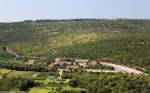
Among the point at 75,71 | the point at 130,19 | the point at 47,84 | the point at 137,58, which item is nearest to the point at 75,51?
the point at 137,58

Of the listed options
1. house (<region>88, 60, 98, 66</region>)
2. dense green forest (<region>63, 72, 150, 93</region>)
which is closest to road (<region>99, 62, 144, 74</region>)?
house (<region>88, 60, 98, 66</region>)

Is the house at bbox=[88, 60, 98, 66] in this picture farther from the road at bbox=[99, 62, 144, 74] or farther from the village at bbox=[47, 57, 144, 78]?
the road at bbox=[99, 62, 144, 74]

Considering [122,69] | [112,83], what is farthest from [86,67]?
[112,83]

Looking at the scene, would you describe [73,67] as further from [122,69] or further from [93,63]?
[122,69]

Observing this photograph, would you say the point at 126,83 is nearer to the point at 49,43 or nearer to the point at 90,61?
the point at 90,61

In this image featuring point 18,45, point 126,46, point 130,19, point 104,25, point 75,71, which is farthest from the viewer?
point 130,19

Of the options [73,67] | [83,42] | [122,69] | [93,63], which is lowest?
[83,42]

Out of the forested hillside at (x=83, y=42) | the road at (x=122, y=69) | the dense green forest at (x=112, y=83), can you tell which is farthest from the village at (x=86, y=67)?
the dense green forest at (x=112, y=83)

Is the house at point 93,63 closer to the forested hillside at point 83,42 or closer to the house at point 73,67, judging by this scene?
the house at point 73,67
